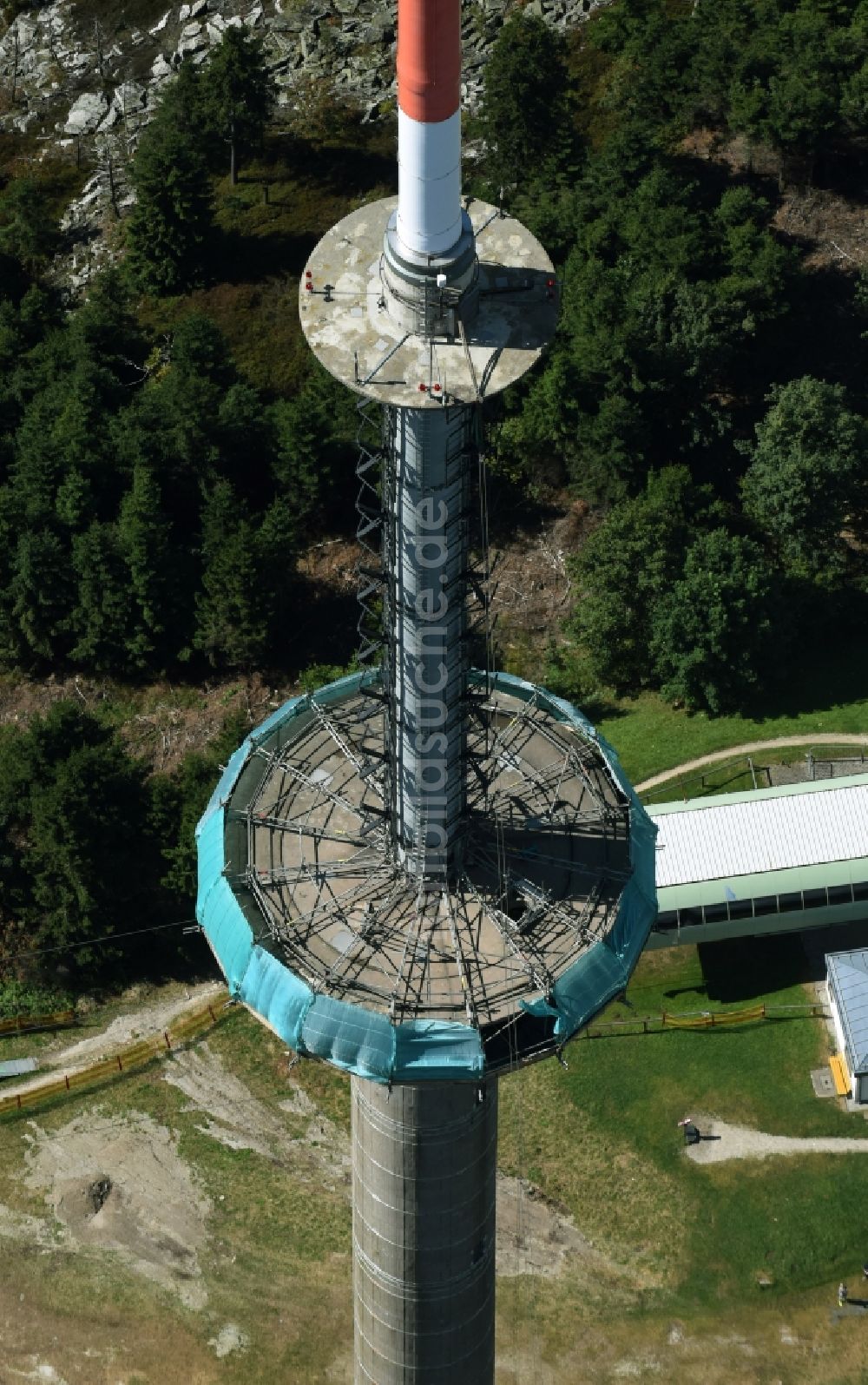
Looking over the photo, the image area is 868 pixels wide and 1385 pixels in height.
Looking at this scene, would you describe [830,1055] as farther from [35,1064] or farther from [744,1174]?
[35,1064]

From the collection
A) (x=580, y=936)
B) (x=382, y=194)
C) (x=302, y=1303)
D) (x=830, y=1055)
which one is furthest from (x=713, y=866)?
(x=382, y=194)

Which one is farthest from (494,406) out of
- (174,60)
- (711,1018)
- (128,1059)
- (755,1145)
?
(174,60)

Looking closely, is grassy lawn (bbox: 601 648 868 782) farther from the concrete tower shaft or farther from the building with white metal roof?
the concrete tower shaft

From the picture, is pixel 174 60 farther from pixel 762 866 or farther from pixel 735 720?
pixel 762 866

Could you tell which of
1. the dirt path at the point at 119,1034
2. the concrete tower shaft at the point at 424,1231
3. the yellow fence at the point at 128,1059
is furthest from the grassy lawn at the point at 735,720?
the concrete tower shaft at the point at 424,1231

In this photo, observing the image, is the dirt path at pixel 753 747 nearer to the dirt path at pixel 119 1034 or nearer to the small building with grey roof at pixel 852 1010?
the small building with grey roof at pixel 852 1010
